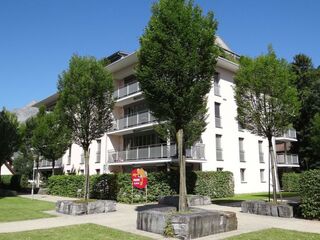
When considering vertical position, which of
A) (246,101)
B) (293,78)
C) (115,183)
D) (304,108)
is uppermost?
(304,108)

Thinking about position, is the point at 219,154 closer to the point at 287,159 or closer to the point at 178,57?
the point at 287,159

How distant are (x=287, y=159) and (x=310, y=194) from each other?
27507 millimetres

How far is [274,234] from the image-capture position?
31.8ft

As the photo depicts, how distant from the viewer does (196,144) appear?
28078mm

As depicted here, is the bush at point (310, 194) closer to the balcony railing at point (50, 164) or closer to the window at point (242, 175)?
the window at point (242, 175)

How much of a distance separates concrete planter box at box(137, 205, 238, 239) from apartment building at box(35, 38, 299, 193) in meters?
16.4

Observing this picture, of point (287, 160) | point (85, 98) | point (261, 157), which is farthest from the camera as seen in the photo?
point (287, 160)

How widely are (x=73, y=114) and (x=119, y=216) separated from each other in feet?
18.0

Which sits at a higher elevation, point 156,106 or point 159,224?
point 156,106

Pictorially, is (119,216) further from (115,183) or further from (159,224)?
(115,183)

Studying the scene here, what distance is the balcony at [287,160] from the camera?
38.2 metres

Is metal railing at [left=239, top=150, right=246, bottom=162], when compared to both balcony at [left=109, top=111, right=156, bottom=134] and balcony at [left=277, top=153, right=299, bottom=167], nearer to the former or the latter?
balcony at [left=277, top=153, right=299, bottom=167]

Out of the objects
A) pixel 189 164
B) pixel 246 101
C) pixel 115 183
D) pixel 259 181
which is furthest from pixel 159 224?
pixel 259 181

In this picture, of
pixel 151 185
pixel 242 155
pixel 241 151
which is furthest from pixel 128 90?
pixel 151 185
